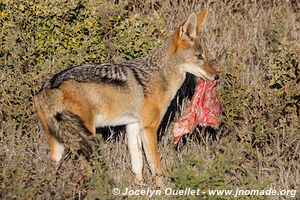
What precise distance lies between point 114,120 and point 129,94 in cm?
30

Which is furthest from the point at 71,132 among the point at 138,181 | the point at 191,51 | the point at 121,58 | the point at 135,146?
the point at 121,58

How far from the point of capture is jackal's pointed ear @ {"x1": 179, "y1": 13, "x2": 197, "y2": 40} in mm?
7773

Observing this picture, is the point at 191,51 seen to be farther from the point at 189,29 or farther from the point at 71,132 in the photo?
the point at 71,132

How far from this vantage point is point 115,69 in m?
7.48

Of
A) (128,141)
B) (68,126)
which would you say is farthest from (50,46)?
(68,126)

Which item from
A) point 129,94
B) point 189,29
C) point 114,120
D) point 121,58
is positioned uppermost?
point 189,29

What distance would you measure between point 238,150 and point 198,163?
33 cm

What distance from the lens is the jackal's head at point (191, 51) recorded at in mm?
7801

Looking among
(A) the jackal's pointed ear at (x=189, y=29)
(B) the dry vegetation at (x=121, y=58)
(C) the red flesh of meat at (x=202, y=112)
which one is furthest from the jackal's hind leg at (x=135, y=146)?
(A) the jackal's pointed ear at (x=189, y=29)

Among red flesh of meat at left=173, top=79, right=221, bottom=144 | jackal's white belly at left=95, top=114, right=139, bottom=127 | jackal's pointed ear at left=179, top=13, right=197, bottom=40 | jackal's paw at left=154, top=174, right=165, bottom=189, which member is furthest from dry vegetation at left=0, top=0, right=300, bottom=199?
jackal's pointed ear at left=179, top=13, right=197, bottom=40

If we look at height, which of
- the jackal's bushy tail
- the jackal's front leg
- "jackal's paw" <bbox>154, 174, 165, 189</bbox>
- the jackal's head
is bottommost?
"jackal's paw" <bbox>154, 174, 165, 189</bbox>

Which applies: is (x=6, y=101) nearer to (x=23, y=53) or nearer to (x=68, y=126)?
(x=23, y=53)

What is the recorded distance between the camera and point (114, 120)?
7.40 m

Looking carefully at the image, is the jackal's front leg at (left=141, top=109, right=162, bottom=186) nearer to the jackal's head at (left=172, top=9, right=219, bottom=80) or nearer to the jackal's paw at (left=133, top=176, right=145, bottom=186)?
the jackal's paw at (left=133, top=176, right=145, bottom=186)
